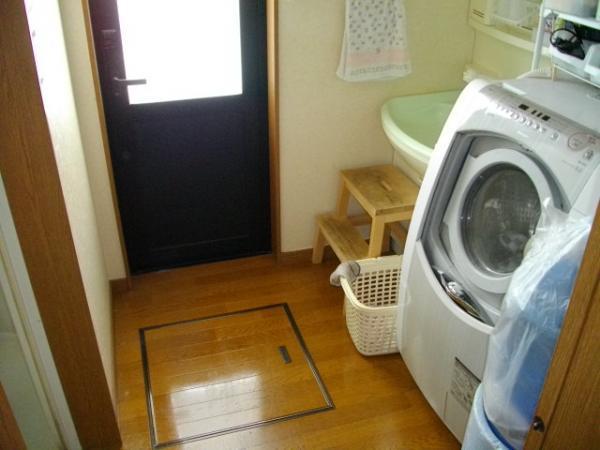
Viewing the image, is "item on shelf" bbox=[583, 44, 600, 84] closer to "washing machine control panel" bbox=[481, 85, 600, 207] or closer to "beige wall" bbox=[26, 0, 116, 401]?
"washing machine control panel" bbox=[481, 85, 600, 207]

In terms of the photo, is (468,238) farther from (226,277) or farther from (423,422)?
(226,277)

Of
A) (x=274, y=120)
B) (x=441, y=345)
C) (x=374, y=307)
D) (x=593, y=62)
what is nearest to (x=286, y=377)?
(x=374, y=307)

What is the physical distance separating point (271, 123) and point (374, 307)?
962 mm

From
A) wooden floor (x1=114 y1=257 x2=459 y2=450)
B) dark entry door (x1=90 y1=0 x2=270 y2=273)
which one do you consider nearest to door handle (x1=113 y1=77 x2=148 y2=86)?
dark entry door (x1=90 y1=0 x2=270 y2=273)

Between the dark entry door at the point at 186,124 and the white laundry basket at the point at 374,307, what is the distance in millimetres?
719

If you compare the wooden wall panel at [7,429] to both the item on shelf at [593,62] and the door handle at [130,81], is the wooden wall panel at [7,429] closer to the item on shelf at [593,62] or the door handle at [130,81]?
the item on shelf at [593,62]

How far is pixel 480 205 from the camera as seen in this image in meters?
1.86

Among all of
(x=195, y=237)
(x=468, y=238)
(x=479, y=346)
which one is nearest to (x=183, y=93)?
(x=195, y=237)

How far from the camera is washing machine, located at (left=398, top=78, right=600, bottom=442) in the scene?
4.95 ft

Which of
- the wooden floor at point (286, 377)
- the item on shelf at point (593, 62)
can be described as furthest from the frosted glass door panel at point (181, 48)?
the item on shelf at point (593, 62)

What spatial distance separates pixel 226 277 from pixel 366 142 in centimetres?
94

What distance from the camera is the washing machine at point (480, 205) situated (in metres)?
1.51

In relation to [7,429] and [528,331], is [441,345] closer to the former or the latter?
[528,331]

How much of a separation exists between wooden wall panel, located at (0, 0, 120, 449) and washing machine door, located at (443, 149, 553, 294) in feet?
3.77
